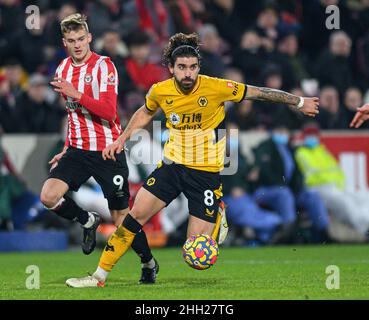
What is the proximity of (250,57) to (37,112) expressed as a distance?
3.87m

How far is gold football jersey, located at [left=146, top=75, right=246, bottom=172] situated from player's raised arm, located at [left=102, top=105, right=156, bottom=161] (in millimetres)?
79

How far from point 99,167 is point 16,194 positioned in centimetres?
545

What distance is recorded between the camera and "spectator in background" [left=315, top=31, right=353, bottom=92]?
1878cm

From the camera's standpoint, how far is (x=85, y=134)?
1064 centimetres

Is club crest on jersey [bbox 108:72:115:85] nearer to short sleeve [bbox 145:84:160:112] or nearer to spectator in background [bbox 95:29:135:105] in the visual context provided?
short sleeve [bbox 145:84:160:112]

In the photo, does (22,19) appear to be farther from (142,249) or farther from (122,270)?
(142,249)

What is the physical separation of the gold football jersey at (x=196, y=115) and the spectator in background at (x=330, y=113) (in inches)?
317

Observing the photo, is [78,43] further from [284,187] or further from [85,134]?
[284,187]

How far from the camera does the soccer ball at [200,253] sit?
9.55 meters

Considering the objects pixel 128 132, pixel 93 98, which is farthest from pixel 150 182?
pixel 93 98

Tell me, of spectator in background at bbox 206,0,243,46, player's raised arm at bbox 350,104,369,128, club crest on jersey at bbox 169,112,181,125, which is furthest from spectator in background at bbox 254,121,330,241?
club crest on jersey at bbox 169,112,181,125

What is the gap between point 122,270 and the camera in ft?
39.5

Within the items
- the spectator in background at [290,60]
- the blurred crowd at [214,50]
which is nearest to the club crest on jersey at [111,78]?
the blurred crowd at [214,50]

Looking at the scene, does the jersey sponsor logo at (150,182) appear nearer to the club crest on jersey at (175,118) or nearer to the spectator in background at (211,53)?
the club crest on jersey at (175,118)
